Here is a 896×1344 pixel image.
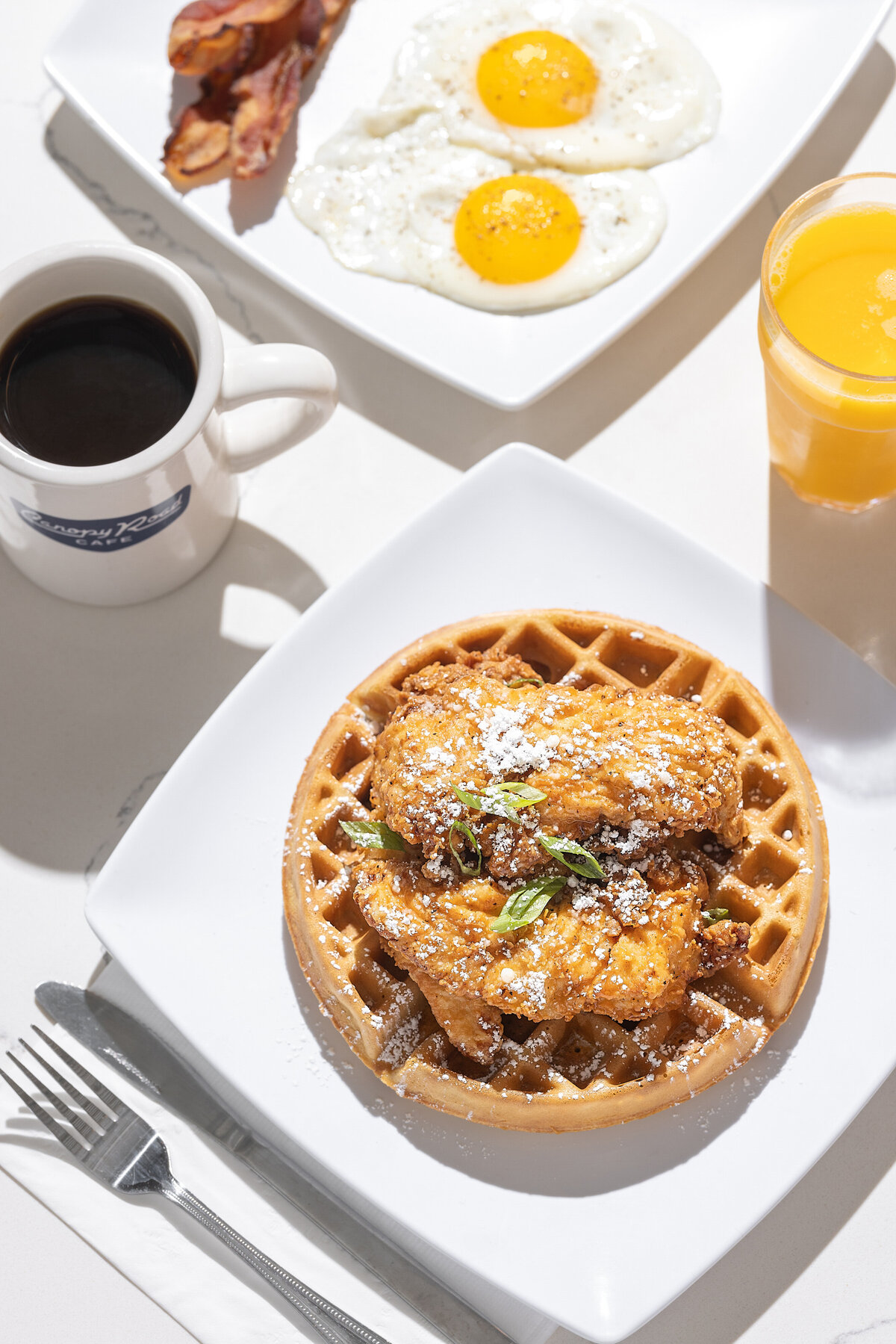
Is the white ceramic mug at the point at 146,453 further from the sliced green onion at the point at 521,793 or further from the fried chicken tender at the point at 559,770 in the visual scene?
the sliced green onion at the point at 521,793

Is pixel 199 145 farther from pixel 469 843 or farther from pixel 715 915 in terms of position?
pixel 715 915

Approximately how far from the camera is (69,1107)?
2742 millimetres

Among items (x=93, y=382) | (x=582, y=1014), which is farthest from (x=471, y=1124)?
(x=93, y=382)

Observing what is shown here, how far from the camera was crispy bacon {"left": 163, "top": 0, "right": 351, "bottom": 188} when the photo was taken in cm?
323

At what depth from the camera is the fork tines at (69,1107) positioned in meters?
2.70

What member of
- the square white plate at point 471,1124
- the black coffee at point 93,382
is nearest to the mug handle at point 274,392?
the black coffee at point 93,382

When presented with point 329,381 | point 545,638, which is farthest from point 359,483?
point 545,638

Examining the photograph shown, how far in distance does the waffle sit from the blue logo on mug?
0.54 meters

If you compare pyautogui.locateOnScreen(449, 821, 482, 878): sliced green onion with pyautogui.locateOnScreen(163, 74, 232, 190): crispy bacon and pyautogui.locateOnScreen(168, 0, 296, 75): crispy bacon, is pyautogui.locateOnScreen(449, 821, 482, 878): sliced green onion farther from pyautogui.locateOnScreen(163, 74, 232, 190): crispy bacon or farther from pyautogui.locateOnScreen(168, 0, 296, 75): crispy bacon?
pyautogui.locateOnScreen(168, 0, 296, 75): crispy bacon

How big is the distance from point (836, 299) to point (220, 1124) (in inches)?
88.5

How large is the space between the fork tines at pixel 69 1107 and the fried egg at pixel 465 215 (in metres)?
2.01

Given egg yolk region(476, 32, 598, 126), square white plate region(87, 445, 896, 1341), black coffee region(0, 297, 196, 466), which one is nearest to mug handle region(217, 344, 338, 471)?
black coffee region(0, 297, 196, 466)

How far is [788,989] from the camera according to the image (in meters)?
2.50

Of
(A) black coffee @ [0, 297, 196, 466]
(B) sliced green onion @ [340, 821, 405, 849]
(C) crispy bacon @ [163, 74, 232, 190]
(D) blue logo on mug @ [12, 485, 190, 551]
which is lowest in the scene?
(B) sliced green onion @ [340, 821, 405, 849]
